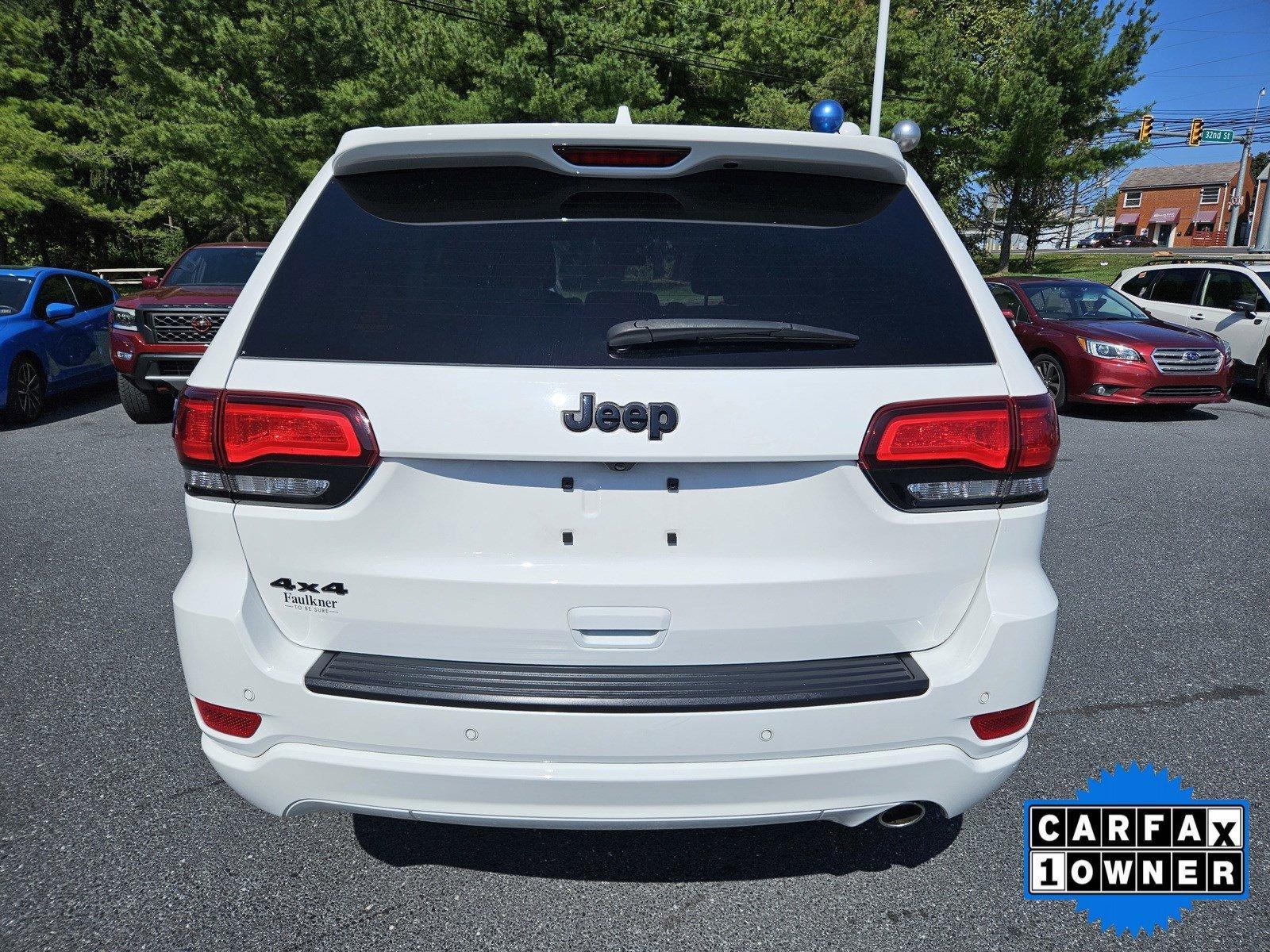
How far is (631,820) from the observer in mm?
1953

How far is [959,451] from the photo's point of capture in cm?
195

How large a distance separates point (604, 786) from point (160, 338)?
8458 mm

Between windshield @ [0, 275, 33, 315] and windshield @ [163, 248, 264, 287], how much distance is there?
1.34 metres

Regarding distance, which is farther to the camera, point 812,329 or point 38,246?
point 38,246

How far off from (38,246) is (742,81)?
29.2 meters

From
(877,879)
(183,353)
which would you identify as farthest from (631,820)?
(183,353)

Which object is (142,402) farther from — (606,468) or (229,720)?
(606,468)

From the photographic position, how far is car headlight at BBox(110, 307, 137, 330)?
892cm

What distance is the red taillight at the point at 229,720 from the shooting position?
78.6 inches

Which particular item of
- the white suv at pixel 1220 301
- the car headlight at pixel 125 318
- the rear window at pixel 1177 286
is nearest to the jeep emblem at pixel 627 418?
the car headlight at pixel 125 318

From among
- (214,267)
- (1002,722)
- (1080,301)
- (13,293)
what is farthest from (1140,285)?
(13,293)

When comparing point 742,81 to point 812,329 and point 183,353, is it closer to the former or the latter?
point 183,353

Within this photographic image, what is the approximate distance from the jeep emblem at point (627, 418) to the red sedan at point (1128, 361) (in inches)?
369

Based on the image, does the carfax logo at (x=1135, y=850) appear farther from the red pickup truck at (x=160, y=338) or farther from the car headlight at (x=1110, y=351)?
the car headlight at (x=1110, y=351)
